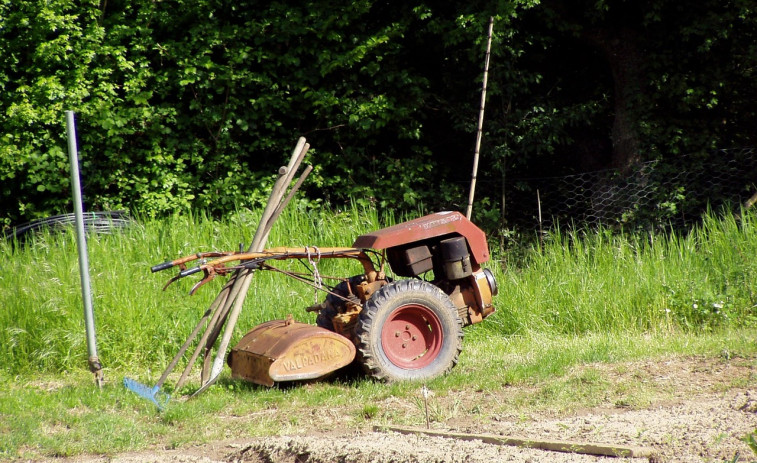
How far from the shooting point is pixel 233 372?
5.42 metres

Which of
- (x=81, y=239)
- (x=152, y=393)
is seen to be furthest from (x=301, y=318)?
(x=81, y=239)

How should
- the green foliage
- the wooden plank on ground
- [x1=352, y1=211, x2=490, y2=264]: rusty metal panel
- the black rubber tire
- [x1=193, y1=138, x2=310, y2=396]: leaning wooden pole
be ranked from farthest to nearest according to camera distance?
1. the green foliage
2. [x1=352, y1=211, x2=490, y2=264]: rusty metal panel
3. the black rubber tire
4. [x1=193, y1=138, x2=310, y2=396]: leaning wooden pole
5. the wooden plank on ground

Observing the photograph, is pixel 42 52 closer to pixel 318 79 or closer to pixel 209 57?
pixel 209 57

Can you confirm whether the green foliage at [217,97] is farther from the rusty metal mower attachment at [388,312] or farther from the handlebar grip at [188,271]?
the handlebar grip at [188,271]

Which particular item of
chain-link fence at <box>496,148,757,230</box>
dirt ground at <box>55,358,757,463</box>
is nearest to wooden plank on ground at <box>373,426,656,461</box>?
dirt ground at <box>55,358,757,463</box>

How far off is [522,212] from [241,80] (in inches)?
167

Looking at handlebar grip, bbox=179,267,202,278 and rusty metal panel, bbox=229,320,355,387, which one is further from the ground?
handlebar grip, bbox=179,267,202,278

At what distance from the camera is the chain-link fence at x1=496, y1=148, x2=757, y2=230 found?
32.4 ft

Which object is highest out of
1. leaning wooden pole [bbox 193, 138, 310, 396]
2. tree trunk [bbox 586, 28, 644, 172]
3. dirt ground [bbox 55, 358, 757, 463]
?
tree trunk [bbox 586, 28, 644, 172]

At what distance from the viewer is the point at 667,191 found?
10039 millimetres

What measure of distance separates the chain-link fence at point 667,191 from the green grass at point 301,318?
1.14 m

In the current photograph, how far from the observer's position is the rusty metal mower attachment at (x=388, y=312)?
5043mm

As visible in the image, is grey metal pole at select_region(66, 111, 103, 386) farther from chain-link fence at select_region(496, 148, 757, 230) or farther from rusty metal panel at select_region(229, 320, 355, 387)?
chain-link fence at select_region(496, 148, 757, 230)

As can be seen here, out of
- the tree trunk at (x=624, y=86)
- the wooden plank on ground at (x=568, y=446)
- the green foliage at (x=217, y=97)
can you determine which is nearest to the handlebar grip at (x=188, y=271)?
the wooden plank on ground at (x=568, y=446)
